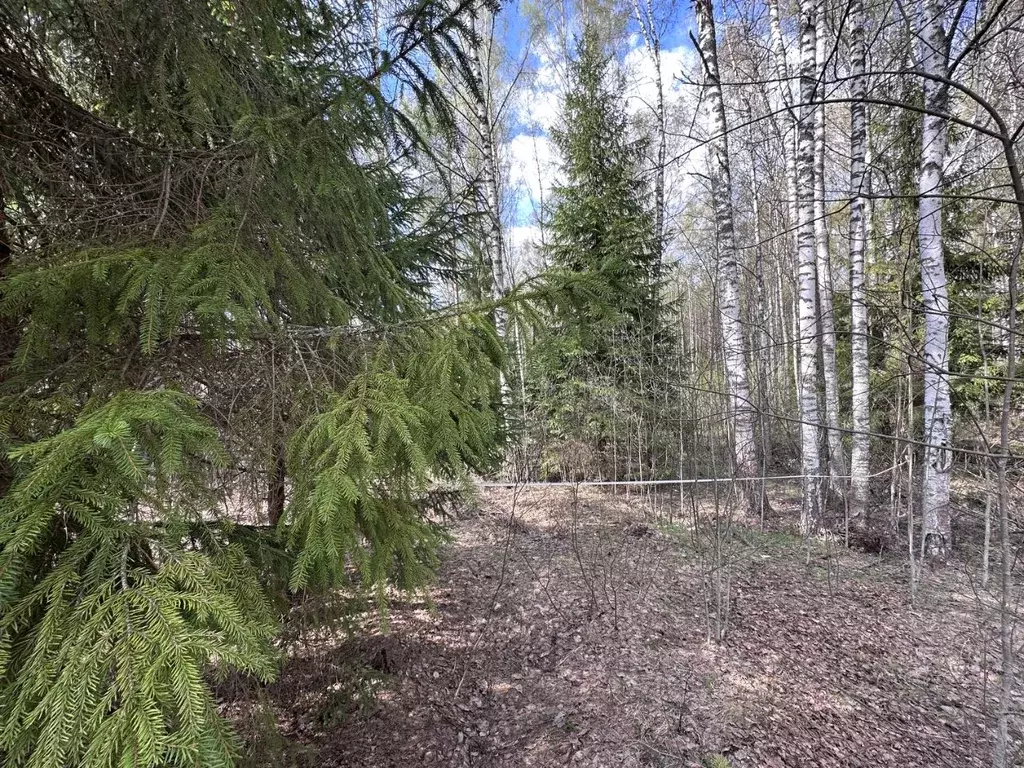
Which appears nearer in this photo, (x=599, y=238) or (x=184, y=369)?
(x=184, y=369)

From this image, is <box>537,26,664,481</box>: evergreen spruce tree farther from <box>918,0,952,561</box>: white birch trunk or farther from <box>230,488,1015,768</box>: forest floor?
<box>918,0,952,561</box>: white birch trunk

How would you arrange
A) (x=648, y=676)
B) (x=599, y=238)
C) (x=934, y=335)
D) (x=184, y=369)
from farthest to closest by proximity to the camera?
1. (x=599, y=238)
2. (x=934, y=335)
3. (x=648, y=676)
4. (x=184, y=369)

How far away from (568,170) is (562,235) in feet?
4.14

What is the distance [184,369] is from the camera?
1830 mm

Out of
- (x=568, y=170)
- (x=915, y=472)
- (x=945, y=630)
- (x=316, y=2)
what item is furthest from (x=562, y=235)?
(x=945, y=630)

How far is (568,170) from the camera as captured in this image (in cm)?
793

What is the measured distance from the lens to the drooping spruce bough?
0.98 m

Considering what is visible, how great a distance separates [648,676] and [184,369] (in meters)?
3.44

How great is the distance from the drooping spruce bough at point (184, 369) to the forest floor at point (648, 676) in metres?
0.75

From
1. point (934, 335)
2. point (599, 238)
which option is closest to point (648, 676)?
point (934, 335)

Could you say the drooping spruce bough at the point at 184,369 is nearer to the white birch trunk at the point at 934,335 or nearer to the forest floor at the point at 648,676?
the forest floor at the point at 648,676

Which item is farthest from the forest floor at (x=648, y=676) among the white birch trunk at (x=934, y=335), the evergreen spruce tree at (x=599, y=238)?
the evergreen spruce tree at (x=599, y=238)

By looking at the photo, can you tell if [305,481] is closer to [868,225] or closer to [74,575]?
[74,575]

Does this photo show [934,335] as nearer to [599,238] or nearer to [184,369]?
[599,238]
